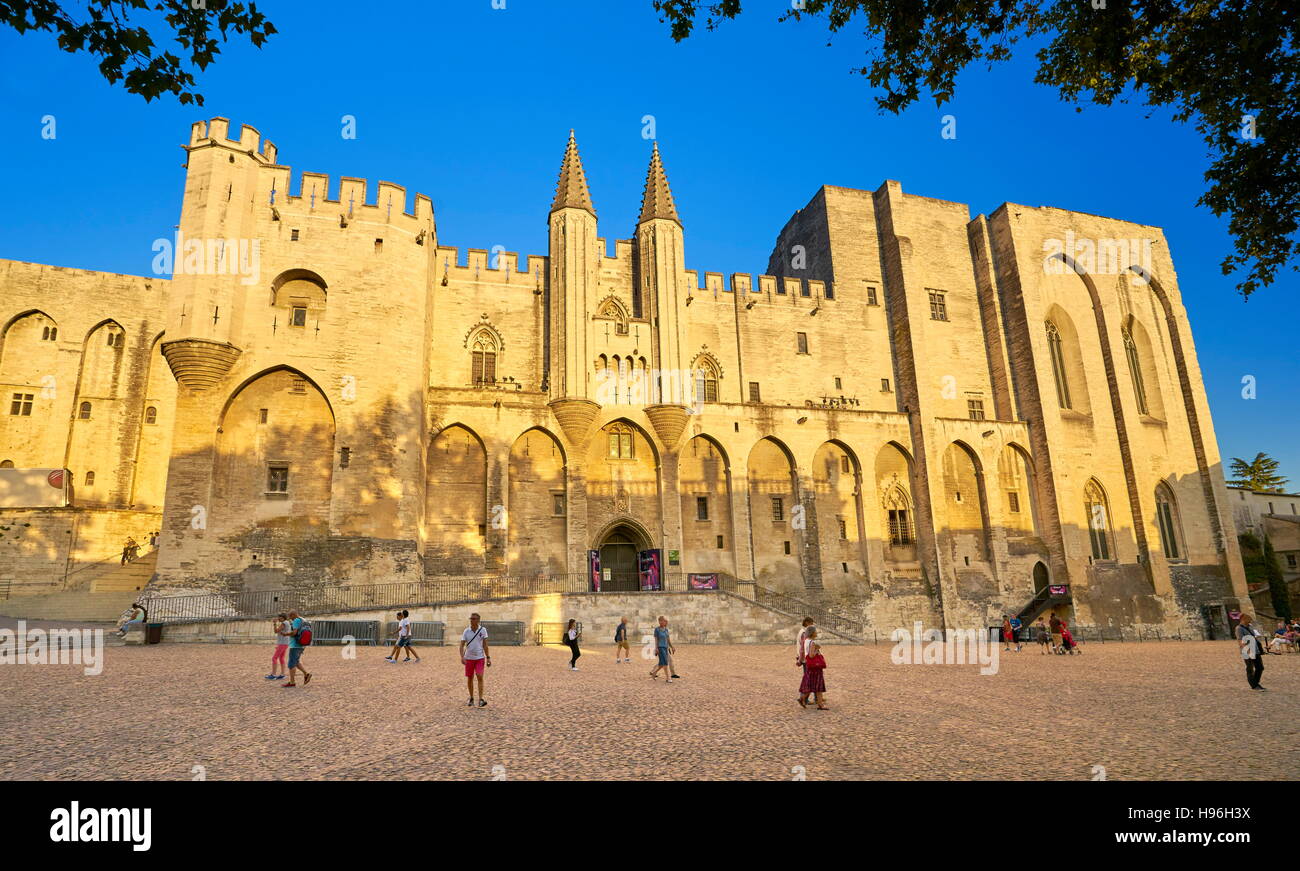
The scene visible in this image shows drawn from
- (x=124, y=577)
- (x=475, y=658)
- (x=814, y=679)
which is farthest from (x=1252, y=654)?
(x=124, y=577)

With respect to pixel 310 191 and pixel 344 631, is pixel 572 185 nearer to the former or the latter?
pixel 310 191

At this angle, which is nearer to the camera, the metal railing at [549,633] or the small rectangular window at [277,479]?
the metal railing at [549,633]

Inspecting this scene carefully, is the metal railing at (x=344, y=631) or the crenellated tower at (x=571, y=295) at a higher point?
the crenellated tower at (x=571, y=295)

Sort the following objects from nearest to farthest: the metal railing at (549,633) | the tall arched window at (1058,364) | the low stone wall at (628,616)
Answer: the low stone wall at (628,616), the metal railing at (549,633), the tall arched window at (1058,364)

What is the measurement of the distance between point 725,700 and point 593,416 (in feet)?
58.8

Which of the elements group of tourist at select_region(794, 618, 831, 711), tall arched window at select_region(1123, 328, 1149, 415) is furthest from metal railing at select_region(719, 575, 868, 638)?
tall arched window at select_region(1123, 328, 1149, 415)

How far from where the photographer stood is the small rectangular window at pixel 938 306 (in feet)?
122

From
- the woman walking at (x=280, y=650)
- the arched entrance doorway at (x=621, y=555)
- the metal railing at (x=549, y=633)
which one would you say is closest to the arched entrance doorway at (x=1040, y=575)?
the arched entrance doorway at (x=621, y=555)

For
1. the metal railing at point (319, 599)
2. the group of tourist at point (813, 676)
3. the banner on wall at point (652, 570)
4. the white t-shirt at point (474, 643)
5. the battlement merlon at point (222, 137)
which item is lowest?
the group of tourist at point (813, 676)

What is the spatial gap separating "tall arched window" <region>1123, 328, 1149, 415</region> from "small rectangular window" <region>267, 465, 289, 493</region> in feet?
140

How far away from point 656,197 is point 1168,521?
3160 cm

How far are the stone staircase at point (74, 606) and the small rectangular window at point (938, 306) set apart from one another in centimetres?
3815

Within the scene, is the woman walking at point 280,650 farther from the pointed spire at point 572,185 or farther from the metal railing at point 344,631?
the pointed spire at point 572,185
